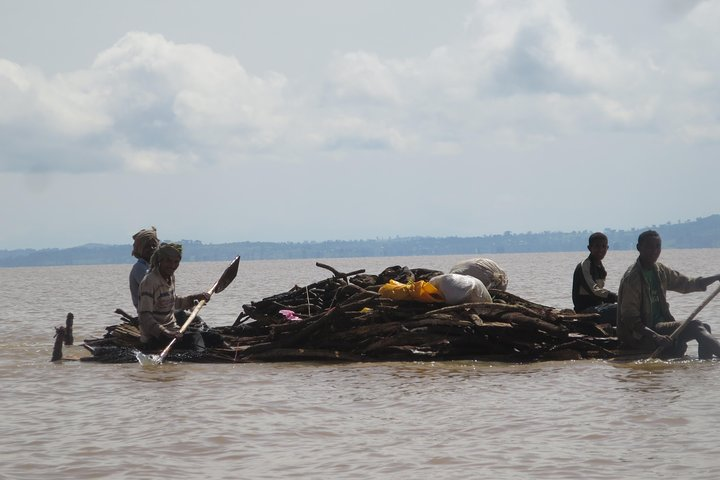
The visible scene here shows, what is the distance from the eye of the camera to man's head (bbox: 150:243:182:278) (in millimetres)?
12609

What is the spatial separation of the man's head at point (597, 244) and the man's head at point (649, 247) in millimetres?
1642

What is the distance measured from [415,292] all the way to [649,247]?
10.3 ft

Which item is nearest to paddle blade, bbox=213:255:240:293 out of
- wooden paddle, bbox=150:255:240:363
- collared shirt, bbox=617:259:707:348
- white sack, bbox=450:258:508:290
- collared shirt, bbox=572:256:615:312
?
wooden paddle, bbox=150:255:240:363

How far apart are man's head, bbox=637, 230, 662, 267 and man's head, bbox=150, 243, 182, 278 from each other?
552 centimetres

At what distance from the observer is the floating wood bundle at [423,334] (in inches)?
510

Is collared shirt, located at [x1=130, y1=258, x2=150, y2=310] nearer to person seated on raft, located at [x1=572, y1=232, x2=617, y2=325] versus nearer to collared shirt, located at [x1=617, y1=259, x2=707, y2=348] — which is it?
person seated on raft, located at [x1=572, y1=232, x2=617, y2=325]

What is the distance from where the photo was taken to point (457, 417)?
9.48 metres

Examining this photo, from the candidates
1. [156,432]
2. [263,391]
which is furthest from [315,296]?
[156,432]

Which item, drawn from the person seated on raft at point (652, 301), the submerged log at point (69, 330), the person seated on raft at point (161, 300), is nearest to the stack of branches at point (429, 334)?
the person seated on raft at point (161, 300)

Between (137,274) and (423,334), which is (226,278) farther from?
(423,334)

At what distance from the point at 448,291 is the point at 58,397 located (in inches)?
196

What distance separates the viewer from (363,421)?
9.46 metres

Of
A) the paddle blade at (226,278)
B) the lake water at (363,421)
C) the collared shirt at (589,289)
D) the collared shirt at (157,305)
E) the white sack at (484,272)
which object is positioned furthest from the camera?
the paddle blade at (226,278)

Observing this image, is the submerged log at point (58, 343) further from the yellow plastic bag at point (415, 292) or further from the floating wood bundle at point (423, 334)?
the yellow plastic bag at point (415, 292)
